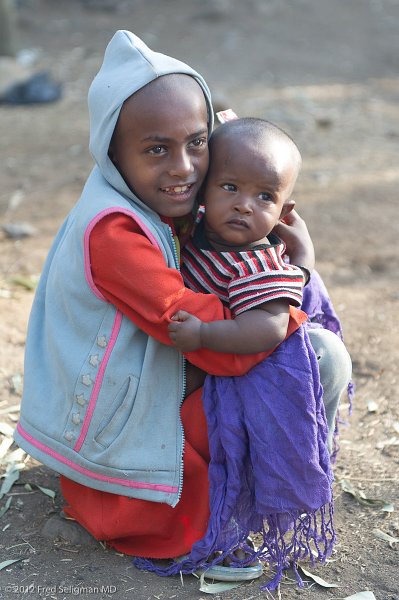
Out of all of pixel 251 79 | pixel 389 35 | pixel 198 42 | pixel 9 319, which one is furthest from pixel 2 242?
pixel 389 35

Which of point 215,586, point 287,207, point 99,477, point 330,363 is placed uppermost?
point 287,207

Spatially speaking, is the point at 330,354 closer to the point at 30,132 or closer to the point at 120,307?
the point at 120,307

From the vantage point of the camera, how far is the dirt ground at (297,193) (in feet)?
9.28

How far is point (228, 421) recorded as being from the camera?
2.61 m

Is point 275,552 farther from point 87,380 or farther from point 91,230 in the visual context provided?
point 91,230

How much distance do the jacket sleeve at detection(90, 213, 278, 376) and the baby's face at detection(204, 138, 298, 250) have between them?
26cm

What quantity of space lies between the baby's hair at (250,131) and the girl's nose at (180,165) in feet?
0.55

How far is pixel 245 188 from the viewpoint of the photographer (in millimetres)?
2686

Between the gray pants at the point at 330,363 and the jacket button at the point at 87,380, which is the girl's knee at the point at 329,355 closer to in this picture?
the gray pants at the point at 330,363

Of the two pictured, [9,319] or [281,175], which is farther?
[9,319]

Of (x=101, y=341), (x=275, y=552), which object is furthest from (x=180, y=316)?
(x=275, y=552)

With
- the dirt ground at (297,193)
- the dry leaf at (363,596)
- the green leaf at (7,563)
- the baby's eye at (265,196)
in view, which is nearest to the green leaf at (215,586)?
the dirt ground at (297,193)

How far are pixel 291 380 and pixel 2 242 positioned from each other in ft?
11.3

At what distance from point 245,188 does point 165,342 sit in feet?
1.84
